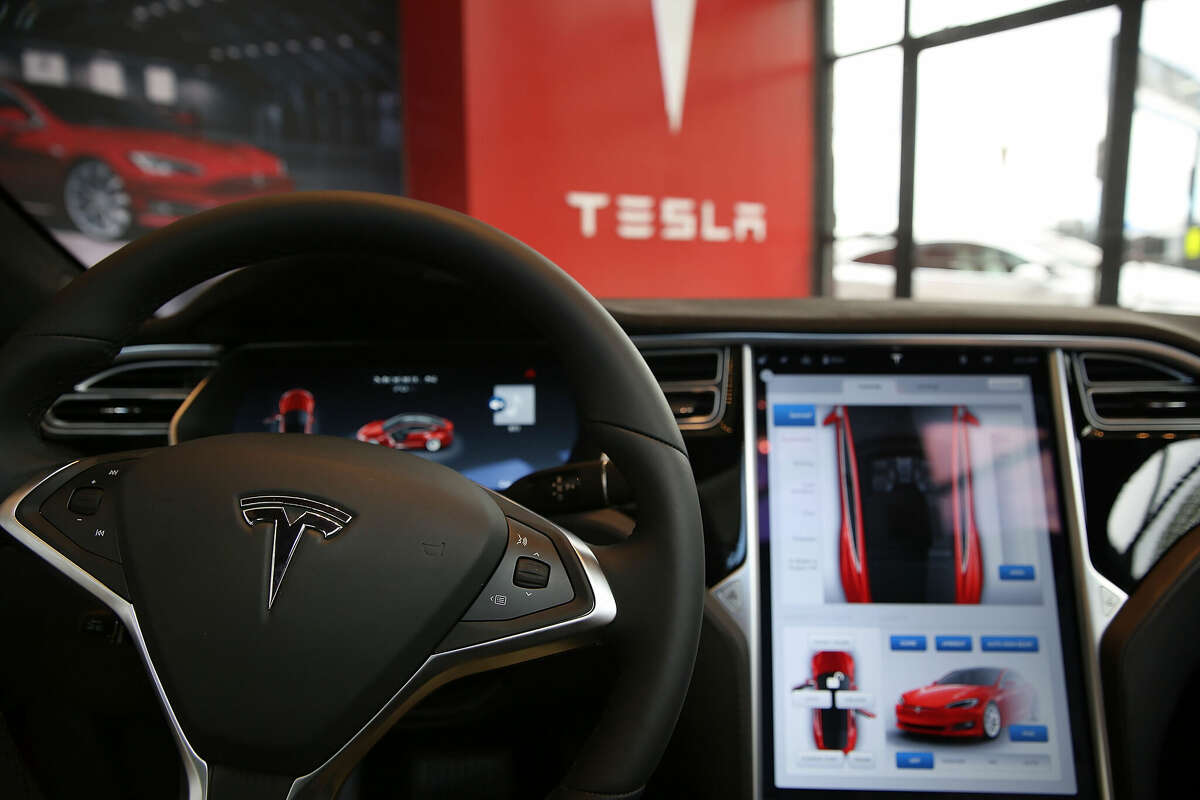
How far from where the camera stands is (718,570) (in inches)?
38.7

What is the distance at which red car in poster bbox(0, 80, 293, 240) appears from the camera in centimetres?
374

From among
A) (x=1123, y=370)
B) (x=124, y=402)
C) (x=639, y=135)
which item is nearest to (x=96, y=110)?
(x=639, y=135)

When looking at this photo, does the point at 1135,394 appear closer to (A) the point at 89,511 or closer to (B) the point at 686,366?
(B) the point at 686,366

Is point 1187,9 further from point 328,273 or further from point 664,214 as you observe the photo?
point 328,273

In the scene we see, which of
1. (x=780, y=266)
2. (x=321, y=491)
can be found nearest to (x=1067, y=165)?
(x=780, y=266)

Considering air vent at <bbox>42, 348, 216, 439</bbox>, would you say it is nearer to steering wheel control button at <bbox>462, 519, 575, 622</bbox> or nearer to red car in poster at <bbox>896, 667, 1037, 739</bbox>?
steering wheel control button at <bbox>462, 519, 575, 622</bbox>

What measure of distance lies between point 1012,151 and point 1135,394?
15.0 feet

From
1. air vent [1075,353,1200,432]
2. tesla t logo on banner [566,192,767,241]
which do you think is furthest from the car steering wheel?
tesla t logo on banner [566,192,767,241]

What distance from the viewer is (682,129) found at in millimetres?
5367

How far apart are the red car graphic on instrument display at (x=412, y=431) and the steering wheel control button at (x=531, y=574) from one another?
1.79 feet

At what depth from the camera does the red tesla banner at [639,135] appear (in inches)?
177

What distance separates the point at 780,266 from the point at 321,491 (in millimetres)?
5729

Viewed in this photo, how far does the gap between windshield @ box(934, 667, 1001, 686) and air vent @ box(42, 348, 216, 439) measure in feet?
3.25

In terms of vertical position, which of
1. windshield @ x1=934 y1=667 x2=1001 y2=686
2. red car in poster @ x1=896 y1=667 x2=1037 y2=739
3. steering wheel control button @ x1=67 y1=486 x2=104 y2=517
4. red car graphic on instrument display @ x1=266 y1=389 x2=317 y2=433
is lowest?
red car in poster @ x1=896 y1=667 x2=1037 y2=739
